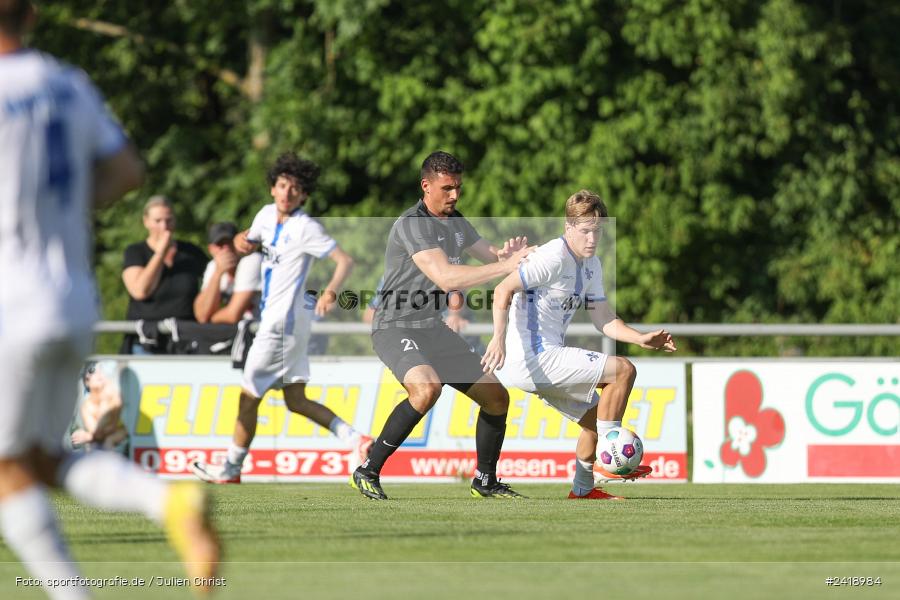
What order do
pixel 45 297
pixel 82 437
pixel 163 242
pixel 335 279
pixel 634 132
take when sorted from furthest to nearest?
pixel 634 132
pixel 82 437
pixel 163 242
pixel 335 279
pixel 45 297

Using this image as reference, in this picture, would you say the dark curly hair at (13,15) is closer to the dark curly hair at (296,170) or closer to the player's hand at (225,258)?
the dark curly hair at (296,170)

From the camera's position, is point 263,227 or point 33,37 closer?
point 263,227

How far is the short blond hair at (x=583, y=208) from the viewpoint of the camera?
9.86 metres

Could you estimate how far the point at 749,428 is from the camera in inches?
543

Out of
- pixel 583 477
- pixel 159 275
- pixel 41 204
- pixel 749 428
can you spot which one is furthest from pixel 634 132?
pixel 41 204

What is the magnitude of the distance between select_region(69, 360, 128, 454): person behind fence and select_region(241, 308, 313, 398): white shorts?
2.10 meters

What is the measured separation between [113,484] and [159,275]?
30.0 ft

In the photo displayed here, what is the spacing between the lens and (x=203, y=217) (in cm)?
2333

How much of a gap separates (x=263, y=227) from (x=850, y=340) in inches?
439

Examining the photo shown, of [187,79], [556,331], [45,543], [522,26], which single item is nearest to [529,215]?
[522,26]

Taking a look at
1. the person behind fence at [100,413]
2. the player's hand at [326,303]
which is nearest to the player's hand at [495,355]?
the player's hand at [326,303]

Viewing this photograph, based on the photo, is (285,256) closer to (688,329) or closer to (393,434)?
(393,434)

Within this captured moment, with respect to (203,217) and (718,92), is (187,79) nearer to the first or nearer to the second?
(203,217)

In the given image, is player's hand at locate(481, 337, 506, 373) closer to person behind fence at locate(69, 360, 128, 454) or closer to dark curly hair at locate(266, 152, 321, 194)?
dark curly hair at locate(266, 152, 321, 194)
